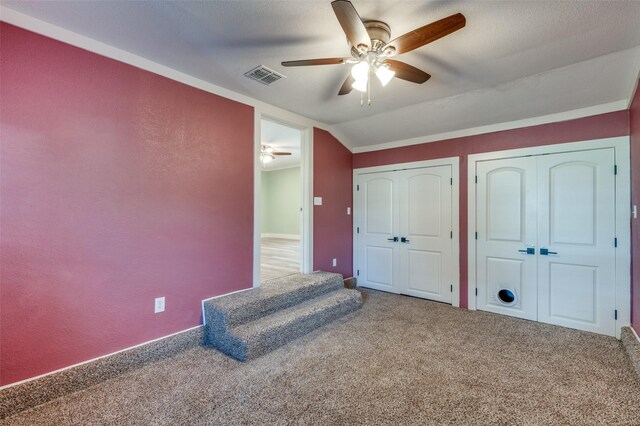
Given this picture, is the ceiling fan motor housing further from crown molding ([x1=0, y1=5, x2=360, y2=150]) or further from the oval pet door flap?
the oval pet door flap

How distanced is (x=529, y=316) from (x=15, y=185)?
4.83m

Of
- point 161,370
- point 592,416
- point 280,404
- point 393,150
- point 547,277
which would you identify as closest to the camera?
point 592,416

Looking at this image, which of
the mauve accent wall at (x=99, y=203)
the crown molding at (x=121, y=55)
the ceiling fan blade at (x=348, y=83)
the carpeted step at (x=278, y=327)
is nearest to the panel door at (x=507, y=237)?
the carpeted step at (x=278, y=327)

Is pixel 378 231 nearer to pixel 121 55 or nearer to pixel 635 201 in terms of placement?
pixel 635 201

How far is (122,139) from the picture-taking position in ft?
7.66

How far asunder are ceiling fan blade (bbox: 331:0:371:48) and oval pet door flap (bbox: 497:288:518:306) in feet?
10.6

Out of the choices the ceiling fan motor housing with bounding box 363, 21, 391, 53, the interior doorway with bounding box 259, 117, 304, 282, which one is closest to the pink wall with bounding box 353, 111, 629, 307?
the ceiling fan motor housing with bounding box 363, 21, 391, 53

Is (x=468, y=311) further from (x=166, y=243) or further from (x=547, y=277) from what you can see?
(x=166, y=243)

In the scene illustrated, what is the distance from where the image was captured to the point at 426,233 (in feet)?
13.4

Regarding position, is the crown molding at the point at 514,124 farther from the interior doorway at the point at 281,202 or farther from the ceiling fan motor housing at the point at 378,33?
the interior doorway at the point at 281,202

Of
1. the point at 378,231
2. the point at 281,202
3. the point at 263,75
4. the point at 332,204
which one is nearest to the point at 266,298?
the point at 332,204

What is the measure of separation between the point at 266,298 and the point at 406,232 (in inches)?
92.2

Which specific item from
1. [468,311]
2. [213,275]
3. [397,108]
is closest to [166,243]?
[213,275]

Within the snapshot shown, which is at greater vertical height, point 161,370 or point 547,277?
point 547,277
